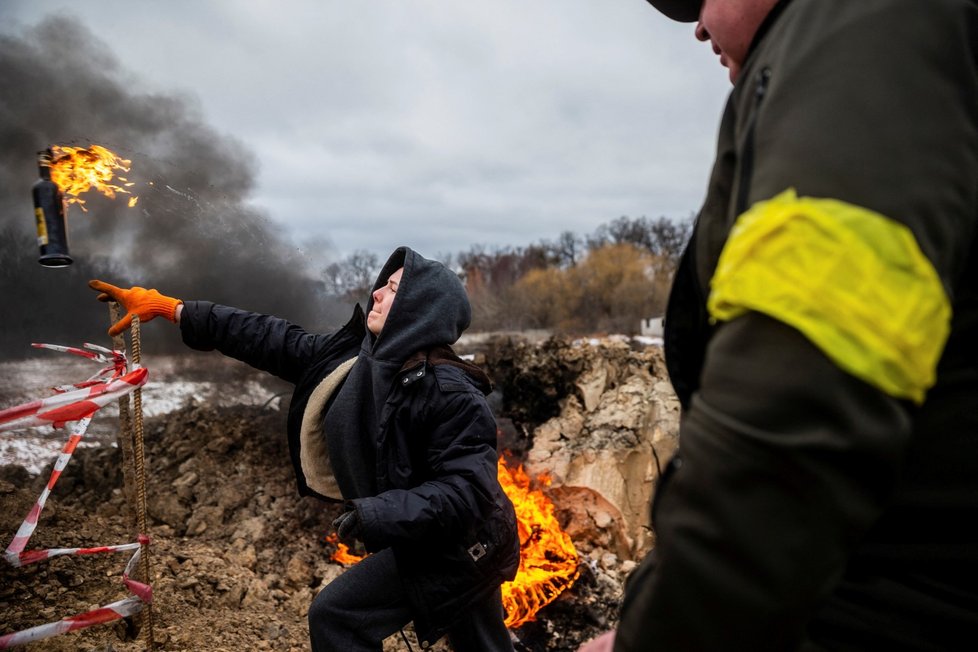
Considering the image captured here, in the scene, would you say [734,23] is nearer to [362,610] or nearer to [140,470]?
[362,610]

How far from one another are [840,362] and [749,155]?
1.10 ft

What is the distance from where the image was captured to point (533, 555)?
5.78 m

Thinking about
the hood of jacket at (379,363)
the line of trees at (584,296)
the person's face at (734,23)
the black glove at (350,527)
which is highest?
the person's face at (734,23)

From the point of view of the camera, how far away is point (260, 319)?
4.13 m

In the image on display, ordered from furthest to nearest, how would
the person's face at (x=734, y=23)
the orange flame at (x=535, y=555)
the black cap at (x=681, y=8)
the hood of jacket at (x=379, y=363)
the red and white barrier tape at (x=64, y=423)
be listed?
the orange flame at (x=535, y=555) → the hood of jacket at (x=379, y=363) → the red and white barrier tape at (x=64, y=423) → the black cap at (x=681, y=8) → the person's face at (x=734, y=23)

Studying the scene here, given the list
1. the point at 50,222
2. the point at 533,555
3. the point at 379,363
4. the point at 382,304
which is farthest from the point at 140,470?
the point at 533,555

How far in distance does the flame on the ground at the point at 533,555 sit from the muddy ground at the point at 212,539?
12 centimetres

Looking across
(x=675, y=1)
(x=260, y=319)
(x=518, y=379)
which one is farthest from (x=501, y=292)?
(x=675, y=1)

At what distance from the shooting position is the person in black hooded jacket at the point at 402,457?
3.02 m

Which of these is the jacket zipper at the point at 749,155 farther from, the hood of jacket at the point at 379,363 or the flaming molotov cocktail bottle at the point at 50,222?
the flaming molotov cocktail bottle at the point at 50,222

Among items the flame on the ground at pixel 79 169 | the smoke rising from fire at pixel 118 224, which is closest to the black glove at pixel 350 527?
the flame on the ground at pixel 79 169

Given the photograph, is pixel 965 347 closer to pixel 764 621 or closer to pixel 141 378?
pixel 764 621

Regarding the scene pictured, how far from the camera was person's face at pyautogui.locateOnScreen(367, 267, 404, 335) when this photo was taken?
3.61 metres

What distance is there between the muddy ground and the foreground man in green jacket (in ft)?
13.5
